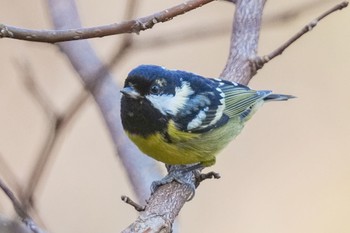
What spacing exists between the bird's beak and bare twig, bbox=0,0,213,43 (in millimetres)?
568

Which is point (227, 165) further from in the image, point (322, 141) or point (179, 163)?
point (179, 163)

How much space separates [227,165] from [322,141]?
0.59 m

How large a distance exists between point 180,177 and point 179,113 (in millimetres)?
187

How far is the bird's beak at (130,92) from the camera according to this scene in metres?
1.65

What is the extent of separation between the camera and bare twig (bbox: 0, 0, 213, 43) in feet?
3.34

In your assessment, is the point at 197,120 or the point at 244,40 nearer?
the point at 197,120

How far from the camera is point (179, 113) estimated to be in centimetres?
183

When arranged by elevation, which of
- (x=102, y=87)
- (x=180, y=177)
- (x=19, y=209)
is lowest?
(x=180, y=177)

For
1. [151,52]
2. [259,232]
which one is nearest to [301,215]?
[259,232]

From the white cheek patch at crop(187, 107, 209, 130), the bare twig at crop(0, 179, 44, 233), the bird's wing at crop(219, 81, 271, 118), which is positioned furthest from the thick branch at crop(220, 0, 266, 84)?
the bare twig at crop(0, 179, 44, 233)

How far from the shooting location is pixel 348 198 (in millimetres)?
3621

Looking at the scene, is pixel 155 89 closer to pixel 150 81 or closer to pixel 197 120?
pixel 150 81

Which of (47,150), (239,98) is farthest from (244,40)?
(47,150)

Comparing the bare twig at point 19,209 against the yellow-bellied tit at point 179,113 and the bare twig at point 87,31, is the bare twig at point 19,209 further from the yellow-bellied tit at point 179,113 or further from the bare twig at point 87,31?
the yellow-bellied tit at point 179,113
